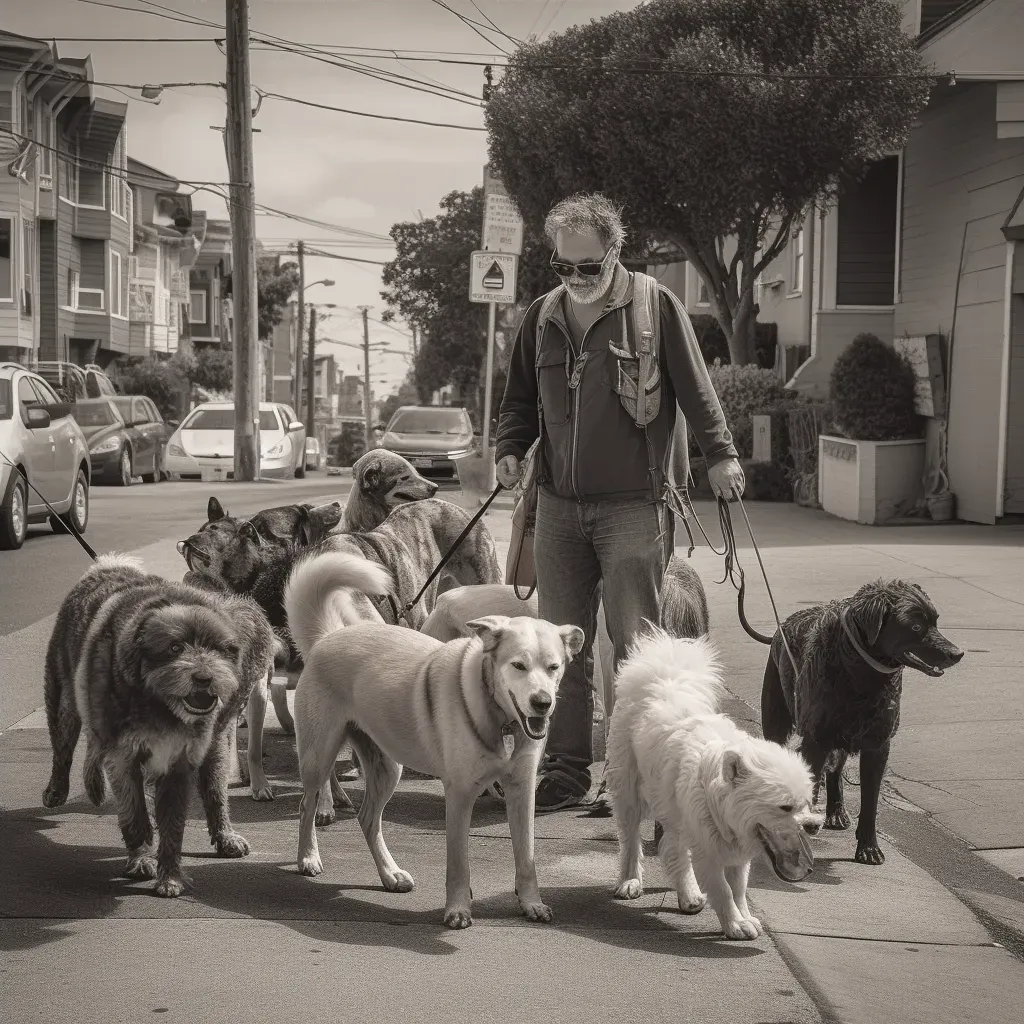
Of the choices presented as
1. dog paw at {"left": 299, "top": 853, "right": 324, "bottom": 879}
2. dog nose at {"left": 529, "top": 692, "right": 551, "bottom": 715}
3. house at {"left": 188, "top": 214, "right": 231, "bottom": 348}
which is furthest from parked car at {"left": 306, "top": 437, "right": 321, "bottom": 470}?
house at {"left": 188, "top": 214, "right": 231, "bottom": 348}

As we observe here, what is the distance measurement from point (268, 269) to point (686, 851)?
2721 inches

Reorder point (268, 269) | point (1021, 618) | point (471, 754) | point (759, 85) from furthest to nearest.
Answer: point (268, 269) < point (759, 85) < point (1021, 618) < point (471, 754)

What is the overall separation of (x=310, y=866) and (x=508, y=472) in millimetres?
1784

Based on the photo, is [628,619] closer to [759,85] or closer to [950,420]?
[950,420]

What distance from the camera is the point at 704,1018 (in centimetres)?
372

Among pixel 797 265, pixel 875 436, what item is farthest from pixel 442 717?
pixel 797 265

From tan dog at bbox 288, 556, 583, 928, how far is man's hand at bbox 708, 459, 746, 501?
113 cm

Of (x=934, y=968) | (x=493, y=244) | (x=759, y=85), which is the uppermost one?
(x=759, y=85)

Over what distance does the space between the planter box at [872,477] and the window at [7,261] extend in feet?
83.0

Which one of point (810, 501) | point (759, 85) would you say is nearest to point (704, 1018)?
point (810, 501)

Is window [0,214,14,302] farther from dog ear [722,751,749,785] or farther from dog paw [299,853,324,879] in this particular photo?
dog ear [722,751,749,785]

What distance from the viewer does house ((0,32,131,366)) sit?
36.4 m

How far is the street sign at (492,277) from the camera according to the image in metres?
17.3

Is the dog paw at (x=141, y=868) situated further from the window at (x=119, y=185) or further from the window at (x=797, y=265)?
the window at (x=119, y=185)
